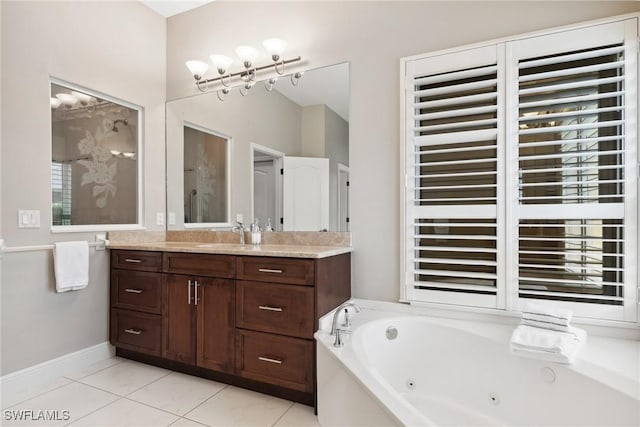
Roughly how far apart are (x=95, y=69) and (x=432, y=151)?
2575mm

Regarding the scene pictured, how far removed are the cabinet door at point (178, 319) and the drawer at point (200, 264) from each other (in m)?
0.06

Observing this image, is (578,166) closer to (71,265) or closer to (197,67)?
(197,67)

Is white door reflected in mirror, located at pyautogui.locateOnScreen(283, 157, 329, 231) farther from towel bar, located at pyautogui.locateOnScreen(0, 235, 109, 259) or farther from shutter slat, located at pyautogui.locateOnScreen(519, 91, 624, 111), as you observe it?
A: towel bar, located at pyautogui.locateOnScreen(0, 235, 109, 259)

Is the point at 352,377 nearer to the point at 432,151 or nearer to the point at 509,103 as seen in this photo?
the point at 432,151

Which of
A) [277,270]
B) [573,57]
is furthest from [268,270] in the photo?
[573,57]

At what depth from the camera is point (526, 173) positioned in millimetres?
2049

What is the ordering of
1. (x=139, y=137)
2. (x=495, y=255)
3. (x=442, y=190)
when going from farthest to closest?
(x=139, y=137) → (x=442, y=190) → (x=495, y=255)

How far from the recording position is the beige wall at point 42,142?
2180mm

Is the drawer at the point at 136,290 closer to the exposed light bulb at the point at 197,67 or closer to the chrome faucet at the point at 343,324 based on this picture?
the chrome faucet at the point at 343,324

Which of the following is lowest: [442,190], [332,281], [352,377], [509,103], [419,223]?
[352,377]

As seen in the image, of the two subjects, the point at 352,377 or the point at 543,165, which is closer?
the point at 352,377

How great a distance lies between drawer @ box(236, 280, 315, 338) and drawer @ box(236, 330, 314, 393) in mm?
53

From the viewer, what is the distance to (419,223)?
90.7 inches

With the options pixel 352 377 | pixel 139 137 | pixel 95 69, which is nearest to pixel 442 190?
pixel 352 377
